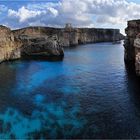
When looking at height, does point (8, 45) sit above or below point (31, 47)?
above

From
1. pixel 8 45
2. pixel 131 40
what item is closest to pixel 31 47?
pixel 8 45

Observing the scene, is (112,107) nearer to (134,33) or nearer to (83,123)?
(83,123)

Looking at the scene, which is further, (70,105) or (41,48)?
(41,48)

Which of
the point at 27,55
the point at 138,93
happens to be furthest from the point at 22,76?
the point at 27,55

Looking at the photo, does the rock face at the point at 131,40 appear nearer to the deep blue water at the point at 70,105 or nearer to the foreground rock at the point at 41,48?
the deep blue water at the point at 70,105

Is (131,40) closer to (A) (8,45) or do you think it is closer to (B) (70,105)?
(A) (8,45)

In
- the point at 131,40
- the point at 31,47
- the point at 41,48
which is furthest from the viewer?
the point at 31,47

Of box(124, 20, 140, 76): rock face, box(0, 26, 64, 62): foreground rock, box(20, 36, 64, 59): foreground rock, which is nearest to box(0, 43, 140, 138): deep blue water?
box(124, 20, 140, 76): rock face

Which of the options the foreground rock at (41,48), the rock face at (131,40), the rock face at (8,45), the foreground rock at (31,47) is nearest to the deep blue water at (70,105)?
the rock face at (131,40)

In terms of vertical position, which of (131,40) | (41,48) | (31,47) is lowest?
(41,48)

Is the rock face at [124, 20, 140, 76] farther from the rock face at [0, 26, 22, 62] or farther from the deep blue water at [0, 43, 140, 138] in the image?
the rock face at [0, 26, 22, 62]
